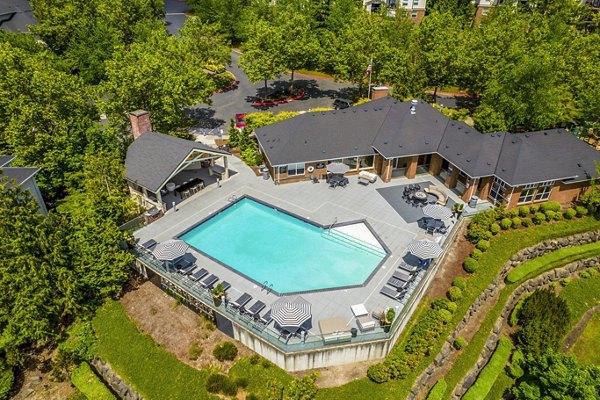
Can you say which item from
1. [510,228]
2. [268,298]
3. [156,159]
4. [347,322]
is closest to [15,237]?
[156,159]

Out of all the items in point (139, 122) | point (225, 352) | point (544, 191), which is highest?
point (139, 122)

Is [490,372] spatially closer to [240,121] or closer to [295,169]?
[295,169]

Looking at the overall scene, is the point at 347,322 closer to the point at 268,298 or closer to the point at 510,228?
the point at 268,298

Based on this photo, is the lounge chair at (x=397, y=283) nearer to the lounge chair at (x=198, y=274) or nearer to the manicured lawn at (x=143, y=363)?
the lounge chair at (x=198, y=274)

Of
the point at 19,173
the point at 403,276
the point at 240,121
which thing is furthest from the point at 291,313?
the point at 240,121

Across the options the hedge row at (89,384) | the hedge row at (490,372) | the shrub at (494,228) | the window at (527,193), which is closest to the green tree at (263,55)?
the window at (527,193)

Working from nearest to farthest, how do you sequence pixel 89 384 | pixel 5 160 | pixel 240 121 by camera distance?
1. pixel 89 384
2. pixel 5 160
3. pixel 240 121

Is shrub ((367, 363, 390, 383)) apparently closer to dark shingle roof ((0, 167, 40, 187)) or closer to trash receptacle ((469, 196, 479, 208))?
trash receptacle ((469, 196, 479, 208))
